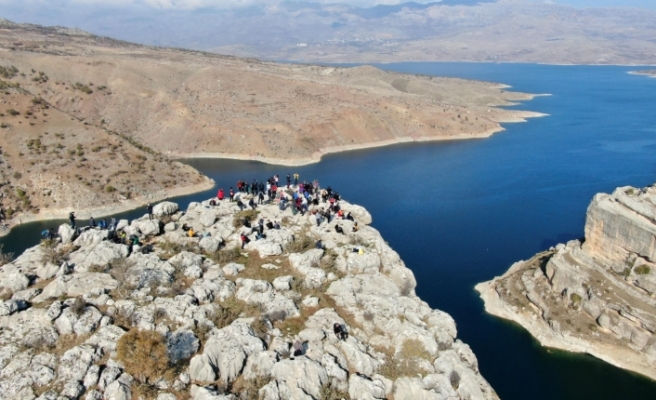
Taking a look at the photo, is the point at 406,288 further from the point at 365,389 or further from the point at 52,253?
the point at 52,253

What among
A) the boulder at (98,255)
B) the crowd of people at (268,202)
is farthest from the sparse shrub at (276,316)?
the boulder at (98,255)

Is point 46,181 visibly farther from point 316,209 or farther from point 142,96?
point 142,96

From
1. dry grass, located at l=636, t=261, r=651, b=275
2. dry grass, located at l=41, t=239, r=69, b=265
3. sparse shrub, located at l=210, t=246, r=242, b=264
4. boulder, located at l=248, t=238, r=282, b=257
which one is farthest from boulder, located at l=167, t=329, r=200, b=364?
dry grass, located at l=636, t=261, r=651, b=275

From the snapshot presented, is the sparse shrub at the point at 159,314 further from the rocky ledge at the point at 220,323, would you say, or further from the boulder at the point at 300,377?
the boulder at the point at 300,377

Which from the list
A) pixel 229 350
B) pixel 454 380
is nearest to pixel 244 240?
pixel 229 350

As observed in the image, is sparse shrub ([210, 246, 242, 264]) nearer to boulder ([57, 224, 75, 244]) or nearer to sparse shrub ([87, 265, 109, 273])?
sparse shrub ([87, 265, 109, 273])
